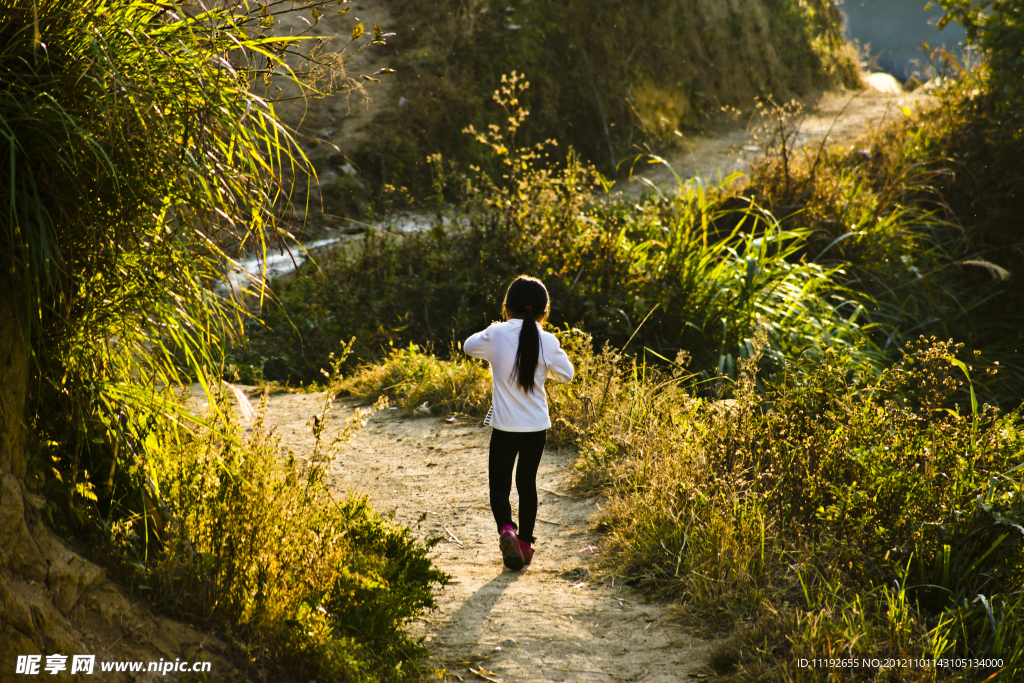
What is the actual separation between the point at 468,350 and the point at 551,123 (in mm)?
10705

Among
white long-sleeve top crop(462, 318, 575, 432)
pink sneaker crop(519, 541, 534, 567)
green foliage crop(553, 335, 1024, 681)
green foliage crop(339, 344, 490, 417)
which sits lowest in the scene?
green foliage crop(339, 344, 490, 417)

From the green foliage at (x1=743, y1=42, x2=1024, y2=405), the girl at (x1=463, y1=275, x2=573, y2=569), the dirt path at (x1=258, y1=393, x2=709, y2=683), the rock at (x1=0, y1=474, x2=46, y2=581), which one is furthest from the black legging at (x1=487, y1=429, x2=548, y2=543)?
the green foliage at (x1=743, y1=42, x2=1024, y2=405)

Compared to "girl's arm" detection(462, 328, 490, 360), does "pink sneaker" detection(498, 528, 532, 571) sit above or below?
below

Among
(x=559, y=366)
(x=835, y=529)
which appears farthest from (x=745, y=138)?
(x=835, y=529)

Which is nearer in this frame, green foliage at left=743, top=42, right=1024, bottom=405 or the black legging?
the black legging

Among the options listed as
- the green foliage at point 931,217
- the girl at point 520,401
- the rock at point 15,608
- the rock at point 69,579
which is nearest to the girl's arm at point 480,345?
the girl at point 520,401

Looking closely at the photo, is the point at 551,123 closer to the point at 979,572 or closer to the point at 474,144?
the point at 474,144

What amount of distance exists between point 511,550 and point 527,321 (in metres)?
1.17

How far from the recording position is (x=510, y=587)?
3.51m

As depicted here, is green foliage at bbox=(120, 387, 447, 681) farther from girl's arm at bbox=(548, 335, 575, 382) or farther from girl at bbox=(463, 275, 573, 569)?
girl's arm at bbox=(548, 335, 575, 382)

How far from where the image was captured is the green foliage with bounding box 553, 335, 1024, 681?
9.23ft

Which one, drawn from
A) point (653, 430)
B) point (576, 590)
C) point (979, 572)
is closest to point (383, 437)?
point (653, 430)

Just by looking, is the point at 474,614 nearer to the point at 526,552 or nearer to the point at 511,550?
the point at 511,550

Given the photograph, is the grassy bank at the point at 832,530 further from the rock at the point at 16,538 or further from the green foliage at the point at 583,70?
the green foliage at the point at 583,70
